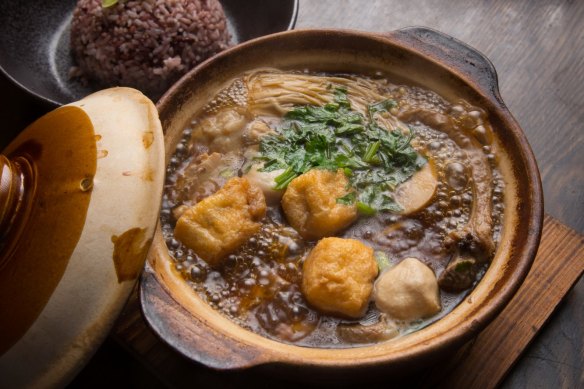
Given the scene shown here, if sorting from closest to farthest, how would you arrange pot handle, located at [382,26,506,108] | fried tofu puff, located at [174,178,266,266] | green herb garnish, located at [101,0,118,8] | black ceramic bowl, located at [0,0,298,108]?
fried tofu puff, located at [174,178,266,266] < pot handle, located at [382,26,506,108] < green herb garnish, located at [101,0,118,8] < black ceramic bowl, located at [0,0,298,108]

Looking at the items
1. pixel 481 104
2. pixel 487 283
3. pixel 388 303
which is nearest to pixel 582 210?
pixel 481 104

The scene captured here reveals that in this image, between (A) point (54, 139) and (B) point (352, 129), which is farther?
(B) point (352, 129)

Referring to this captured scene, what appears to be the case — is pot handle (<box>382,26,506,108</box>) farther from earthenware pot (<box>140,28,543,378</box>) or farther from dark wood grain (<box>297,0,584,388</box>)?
dark wood grain (<box>297,0,584,388</box>)

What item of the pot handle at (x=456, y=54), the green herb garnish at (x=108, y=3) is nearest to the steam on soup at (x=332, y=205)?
the pot handle at (x=456, y=54)

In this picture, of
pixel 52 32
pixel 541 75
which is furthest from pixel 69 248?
pixel 541 75

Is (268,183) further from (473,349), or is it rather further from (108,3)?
(108,3)

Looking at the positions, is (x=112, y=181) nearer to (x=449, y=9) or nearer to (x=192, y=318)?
(x=192, y=318)

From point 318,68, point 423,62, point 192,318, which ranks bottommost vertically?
point 192,318

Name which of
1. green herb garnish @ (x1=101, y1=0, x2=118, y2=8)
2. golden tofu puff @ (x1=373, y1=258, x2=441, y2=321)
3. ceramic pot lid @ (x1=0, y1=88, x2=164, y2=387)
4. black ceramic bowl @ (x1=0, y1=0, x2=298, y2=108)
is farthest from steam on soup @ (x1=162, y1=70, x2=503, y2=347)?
green herb garnish @ (x1=101, y1=0, x2=118, y2=8)
